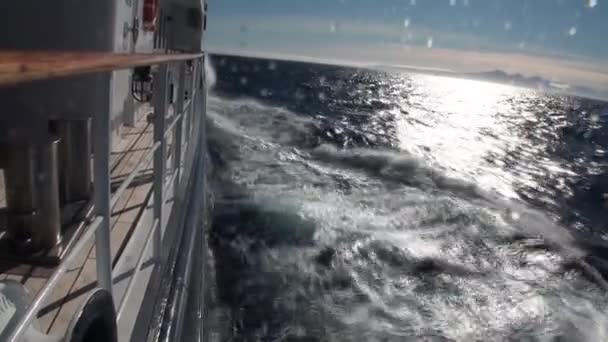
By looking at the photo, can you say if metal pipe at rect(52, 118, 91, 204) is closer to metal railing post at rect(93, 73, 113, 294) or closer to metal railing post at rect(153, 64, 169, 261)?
metal railing post at rect(153, 64, 169, 261)

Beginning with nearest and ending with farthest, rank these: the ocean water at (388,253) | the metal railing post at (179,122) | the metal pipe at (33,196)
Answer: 1. the metal pipe at (33,196)
2. the metal railing post at (179,122)
3. the ocean water at (388,253)

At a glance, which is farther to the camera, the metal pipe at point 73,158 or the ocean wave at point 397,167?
the ocean wave at point 397,167

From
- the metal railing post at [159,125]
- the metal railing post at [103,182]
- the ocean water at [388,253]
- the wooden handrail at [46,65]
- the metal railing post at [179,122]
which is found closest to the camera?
the wooden handrail at [46,65]

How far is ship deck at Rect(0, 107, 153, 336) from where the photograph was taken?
185cm

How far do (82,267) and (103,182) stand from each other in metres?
1.24

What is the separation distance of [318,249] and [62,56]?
6.19 meters

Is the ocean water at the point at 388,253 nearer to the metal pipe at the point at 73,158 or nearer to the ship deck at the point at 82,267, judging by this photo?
the ship deck at the point at 82,267

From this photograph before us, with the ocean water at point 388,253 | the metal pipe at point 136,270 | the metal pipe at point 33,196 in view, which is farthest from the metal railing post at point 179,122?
the ocean water at point 388,253

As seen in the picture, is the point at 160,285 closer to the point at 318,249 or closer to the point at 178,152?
the point at 178,152

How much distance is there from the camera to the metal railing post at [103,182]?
1.15 meters

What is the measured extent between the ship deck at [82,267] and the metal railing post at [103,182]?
0.24 meters

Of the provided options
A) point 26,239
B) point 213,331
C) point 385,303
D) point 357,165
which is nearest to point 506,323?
point 385,303

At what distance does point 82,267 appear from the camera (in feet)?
7.29

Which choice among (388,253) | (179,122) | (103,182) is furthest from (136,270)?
(388,253)
